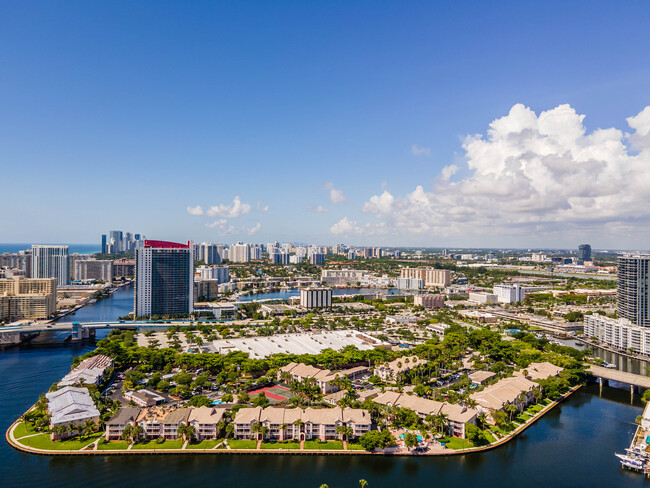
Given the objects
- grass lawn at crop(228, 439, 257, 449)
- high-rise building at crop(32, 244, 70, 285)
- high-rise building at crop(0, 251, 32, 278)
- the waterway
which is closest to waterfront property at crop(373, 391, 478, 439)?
the waterway

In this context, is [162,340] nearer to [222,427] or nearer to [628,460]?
[222,427]

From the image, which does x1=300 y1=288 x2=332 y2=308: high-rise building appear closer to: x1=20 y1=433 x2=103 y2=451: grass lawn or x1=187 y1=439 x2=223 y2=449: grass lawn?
x1=187 y1=439 x2=223 y2=449: grass lawn

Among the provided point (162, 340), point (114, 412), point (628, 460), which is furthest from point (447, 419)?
point (162, 340)

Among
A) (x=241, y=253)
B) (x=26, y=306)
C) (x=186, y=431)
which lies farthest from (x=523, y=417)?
(x=241, y=253)

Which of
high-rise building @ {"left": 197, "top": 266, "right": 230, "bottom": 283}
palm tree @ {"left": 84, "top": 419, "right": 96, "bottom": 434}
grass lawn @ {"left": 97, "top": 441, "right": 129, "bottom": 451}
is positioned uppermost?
high-rise building @ {"left": 197, "top": 266, "right": 230, "bottom": 283}

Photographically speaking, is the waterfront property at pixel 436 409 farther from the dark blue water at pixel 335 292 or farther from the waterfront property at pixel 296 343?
the dark blue water at pixel 335 292

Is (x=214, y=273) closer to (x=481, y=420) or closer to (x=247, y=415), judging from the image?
(x=247, y=415)
